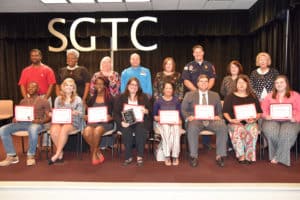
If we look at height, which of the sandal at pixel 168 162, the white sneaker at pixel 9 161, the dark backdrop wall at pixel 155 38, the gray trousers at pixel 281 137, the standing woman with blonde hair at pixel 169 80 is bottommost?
the sandal at pixel 168 162

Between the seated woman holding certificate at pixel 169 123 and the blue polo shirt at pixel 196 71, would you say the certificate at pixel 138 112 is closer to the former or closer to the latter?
the seated woman holding certificate at pixel 169 123

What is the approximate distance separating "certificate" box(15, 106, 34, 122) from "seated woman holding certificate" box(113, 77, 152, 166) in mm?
1116

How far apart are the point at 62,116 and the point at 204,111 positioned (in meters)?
1.91

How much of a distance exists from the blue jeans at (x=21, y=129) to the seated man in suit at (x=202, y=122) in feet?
6.55

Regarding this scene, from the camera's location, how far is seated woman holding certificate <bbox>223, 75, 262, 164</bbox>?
13.4ft

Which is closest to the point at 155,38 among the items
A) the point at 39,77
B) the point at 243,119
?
the point at 39,77

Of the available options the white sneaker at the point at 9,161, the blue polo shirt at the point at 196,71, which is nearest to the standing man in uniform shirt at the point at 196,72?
the blue polo shirt at the point at 196,71

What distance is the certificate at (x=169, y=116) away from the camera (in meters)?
4.11

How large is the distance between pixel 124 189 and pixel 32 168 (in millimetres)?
1470

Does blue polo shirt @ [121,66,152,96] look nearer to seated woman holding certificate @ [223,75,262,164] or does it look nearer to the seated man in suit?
the seated man in suit

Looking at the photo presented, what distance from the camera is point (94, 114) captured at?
4.25m

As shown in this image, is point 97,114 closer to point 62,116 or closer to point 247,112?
point 62,116

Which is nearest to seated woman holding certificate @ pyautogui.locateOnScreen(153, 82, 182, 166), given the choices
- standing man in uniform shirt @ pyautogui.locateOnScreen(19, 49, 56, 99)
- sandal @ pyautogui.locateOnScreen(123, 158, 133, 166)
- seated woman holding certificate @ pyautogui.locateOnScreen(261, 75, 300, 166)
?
sandal @ pyautogui.locateOnScreen(123, 158, 133, 166)

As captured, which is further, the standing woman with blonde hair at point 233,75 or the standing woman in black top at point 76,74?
the standing woman in black top at point 76,74
